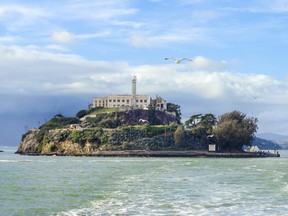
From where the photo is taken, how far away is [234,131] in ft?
530

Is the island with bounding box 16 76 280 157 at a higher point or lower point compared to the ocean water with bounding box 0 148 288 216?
higher

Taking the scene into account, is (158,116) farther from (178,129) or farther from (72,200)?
(72,200)

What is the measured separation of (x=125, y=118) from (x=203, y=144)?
109 feet

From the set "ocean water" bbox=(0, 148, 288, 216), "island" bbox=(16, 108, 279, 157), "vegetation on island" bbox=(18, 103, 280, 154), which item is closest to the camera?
"ocean water" bbox=(0, 148, 288, 216)

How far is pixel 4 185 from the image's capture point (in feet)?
164

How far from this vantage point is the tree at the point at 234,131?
161125mm

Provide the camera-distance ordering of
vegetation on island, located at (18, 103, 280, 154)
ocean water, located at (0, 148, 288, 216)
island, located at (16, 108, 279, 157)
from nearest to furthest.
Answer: ocean water, located at (0, 148, 288, 216) < island, located at (16, 108, 279, 157) < vegetation on island, located at (18, 103, 280, 154)

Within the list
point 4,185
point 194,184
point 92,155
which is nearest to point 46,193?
point 4,185

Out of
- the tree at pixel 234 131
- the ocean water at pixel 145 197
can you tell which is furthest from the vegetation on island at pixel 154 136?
the ocean water at pixel 145 197

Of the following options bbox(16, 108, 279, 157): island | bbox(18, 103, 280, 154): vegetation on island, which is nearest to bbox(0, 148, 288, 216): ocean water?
bbox(16, 108, 279, 157): island

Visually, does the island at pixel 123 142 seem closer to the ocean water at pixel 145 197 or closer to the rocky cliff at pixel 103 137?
the rocky cliff at pixel 103 137

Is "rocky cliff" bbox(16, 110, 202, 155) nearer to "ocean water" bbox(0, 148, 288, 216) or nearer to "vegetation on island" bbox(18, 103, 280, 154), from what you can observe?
"vegetation on island" bbox(18, 103, 280, 154)

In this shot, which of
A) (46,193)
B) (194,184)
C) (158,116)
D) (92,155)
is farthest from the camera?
(158,116)

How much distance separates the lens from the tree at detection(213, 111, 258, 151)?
161125 mm
